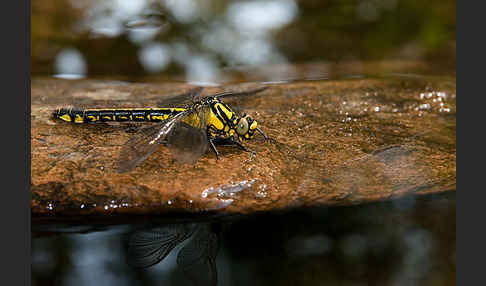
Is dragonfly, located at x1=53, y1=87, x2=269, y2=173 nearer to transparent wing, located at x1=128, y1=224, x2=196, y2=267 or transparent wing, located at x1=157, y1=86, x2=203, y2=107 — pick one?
transparent wing, located at x1=157, y1=86, x2=203, y2=107

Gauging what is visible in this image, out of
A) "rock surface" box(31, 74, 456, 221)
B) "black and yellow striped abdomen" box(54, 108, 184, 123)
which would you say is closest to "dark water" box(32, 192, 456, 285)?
"rock surface" box(31, 74, 456, 221)

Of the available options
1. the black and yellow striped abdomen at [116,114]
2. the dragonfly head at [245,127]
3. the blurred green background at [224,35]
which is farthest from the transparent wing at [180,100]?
the blurred green background at [224,35]

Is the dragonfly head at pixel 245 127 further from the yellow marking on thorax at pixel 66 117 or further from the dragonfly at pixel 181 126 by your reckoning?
the yellow marking on thorax at pixel 66 117

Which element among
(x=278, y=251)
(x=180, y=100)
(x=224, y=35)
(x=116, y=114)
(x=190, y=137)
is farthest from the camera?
(x=224, y=35)

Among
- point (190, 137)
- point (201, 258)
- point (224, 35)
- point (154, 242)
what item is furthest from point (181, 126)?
point (224, 35)

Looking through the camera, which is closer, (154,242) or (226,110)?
(154,242)

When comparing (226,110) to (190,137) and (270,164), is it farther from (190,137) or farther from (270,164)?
(270,164)
